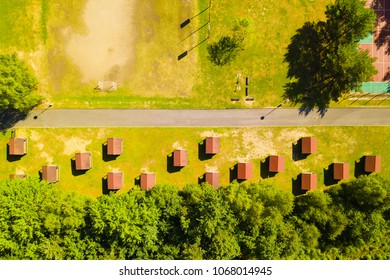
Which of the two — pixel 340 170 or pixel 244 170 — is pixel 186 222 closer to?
pixel 244 170

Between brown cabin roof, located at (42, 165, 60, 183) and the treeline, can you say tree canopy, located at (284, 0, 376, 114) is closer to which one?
the treeline

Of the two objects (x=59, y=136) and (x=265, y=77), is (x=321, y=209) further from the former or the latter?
(x=59, y=136)

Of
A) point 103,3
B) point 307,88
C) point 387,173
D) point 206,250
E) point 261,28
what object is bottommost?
point 206,250

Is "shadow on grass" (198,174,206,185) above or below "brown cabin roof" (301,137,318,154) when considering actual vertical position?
below

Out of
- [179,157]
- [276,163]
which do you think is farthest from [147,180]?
[276,163]

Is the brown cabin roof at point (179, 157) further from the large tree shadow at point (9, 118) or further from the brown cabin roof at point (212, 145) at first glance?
the large tree shadow at point (9, 118)

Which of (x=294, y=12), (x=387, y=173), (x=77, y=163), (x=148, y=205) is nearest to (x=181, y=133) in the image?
(x=148, y=205)

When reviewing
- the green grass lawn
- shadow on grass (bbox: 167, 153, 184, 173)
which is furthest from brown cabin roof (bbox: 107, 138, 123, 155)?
shadow on grass (bbox: 167, 153, 184, 173)
